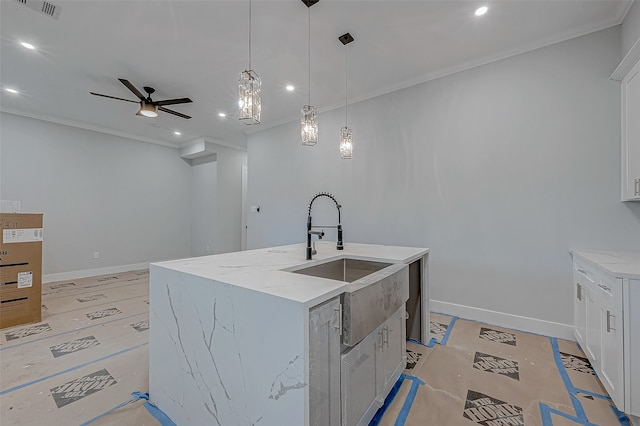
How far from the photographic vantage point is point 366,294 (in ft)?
4.33

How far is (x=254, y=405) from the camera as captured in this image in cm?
110

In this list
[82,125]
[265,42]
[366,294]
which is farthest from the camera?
[82,125]

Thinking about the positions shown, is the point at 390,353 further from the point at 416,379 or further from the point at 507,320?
the point at 507,320

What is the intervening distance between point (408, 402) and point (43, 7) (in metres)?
3.99

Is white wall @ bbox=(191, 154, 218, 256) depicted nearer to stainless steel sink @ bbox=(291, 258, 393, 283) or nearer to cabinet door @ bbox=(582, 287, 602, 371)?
stainless steel sink @ bbox=(291, 258, 393, 283)

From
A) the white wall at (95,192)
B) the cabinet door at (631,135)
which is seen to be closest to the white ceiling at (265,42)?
the cabinet door at (631,135)

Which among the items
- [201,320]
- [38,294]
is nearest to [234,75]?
[201,320]

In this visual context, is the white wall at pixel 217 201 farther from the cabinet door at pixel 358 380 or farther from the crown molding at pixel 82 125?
the cabinet door at pixel 358 380

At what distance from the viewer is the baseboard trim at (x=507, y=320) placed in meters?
2.50

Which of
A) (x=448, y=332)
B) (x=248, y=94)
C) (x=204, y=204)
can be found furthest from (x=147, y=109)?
(x=448, y=332)

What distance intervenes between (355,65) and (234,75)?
1.47 meters

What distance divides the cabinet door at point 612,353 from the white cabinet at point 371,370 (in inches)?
45.8

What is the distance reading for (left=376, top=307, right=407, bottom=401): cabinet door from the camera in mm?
1574

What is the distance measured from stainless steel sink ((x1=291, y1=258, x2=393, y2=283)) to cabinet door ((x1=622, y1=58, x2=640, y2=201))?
78.8 inches
